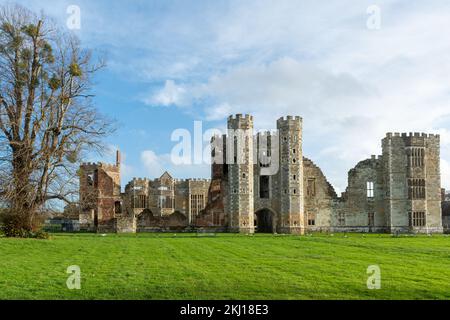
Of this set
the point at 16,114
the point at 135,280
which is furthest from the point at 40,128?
the point at 135,280

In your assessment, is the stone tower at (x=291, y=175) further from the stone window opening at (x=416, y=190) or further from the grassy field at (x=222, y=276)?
the grassy field at (x=222, y=276)

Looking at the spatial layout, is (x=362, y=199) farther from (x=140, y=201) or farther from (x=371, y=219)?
(x=140, y=201)

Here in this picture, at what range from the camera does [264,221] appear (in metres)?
56.9

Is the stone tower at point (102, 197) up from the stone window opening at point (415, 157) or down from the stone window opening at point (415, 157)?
down

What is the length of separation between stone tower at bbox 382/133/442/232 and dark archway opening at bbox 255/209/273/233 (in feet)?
37.9

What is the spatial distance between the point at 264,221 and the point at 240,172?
333 inches

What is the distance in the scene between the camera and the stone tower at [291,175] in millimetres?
51219

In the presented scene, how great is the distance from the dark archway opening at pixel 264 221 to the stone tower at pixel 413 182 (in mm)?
11566

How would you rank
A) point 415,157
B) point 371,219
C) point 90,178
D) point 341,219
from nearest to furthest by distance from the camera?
point 415,157, point 371,219, point 341,219, point 90,178

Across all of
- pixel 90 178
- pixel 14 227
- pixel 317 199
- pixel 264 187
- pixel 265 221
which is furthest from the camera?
pixel 90 178

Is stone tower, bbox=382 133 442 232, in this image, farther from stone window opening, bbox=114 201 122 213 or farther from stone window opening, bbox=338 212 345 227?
stone window opening, bbox=114 201 122 213

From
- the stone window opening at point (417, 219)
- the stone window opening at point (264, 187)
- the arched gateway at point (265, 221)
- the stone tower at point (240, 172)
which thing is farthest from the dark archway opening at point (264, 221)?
the stone window opening at point (417, 219)

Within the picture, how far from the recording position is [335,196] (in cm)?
5650

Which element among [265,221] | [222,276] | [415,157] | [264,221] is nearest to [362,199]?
[415,157]
